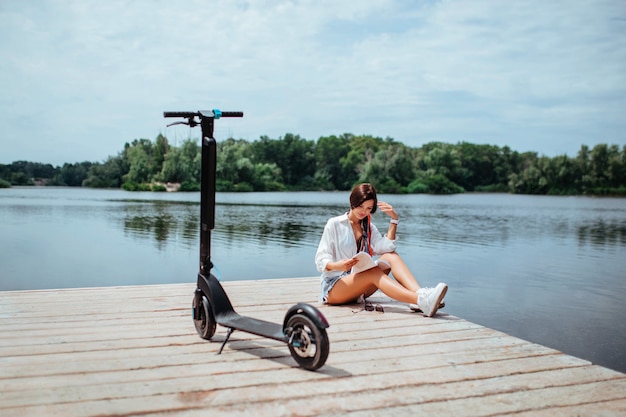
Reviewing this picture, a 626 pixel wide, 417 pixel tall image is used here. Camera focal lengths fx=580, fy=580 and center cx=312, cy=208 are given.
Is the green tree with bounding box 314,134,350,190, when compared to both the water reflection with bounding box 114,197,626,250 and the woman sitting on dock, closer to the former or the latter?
the water reflection with bounding box 114,197,626,250

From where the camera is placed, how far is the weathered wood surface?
8.55 ft

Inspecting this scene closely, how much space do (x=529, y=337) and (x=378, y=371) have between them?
400cm

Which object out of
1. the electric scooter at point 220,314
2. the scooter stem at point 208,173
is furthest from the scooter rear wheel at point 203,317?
the scooter stem at point 208,173

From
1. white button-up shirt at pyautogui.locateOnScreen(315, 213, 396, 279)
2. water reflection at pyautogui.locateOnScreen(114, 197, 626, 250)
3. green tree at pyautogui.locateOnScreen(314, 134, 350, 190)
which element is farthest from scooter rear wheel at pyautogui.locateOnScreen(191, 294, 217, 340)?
green tree at pyautogui.locateOnScreen(314, 134, 350, 190)

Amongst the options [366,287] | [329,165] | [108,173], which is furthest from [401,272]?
[329,165]

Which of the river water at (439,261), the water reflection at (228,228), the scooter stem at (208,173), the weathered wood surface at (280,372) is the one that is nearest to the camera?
the weathered wood surface at (280,372)

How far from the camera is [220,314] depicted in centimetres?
348

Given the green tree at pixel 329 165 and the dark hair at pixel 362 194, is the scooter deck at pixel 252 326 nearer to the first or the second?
the dark hair at pixel 362 194

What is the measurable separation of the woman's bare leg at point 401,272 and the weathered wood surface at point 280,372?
0.25 metres

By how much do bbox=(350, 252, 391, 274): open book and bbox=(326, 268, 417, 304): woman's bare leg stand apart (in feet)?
0.18

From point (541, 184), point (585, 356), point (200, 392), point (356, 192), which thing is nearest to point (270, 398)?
point (200, 392)

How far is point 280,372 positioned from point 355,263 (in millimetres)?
1327

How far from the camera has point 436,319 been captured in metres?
4.35

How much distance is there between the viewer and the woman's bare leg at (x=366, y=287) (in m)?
4.34
